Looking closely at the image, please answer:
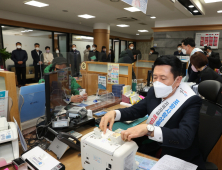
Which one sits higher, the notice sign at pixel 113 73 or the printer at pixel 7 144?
the notice sign at pixel 113 73

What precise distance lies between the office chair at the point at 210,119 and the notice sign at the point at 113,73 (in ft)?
5.13

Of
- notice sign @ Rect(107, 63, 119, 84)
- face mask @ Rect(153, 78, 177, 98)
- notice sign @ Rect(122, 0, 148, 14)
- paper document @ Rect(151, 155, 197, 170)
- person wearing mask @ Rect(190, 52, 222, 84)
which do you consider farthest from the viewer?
notice sign @ Rect(107, 63, 119, 84)

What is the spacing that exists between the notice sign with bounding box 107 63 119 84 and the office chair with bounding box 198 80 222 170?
156 centimetres

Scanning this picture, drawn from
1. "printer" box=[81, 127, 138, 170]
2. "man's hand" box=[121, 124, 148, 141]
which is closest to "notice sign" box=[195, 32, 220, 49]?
"man's hand" box=[121, 124, 148, 141]

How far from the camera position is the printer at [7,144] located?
3.30 feet

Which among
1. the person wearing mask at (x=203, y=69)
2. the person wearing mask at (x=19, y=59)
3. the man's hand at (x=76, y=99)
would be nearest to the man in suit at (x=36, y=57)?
the person wearing mask at (x=19, y=59)

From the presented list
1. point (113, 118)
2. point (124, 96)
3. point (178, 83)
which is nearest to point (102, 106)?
point (124, 96)

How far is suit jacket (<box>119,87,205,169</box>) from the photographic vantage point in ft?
3.26

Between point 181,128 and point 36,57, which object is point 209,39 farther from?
point 181,128

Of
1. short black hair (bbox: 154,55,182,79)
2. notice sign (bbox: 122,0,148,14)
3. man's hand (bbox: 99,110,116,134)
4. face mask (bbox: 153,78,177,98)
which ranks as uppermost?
notice sign (bbox: 122,0,148,14)

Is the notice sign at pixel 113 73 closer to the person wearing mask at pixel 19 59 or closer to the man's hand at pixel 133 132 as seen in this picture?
the man's hand at pixel 133 132

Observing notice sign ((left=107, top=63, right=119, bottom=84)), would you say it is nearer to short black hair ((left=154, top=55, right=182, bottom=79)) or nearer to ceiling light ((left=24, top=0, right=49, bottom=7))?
short black hair ((left=154, top=55, right=182, bottom=79))

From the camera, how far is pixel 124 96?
2.36 metres

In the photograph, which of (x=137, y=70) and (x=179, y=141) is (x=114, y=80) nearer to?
(x=137, y=70)
